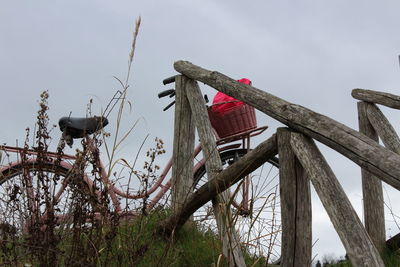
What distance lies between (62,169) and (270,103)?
3.28m

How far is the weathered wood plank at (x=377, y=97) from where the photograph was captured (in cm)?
601

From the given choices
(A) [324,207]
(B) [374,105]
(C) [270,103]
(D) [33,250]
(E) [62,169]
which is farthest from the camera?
(E) [62,169]

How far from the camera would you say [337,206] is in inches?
135

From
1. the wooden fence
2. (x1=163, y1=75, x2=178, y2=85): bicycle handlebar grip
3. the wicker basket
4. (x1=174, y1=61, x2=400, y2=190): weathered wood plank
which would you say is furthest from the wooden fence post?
(x1=174, y1=61, x2=400, y2=190): weathered wood plank

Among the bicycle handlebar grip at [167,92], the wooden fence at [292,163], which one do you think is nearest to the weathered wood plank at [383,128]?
the wooden fence at [292,163]

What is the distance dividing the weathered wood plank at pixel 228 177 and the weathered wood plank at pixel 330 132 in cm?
25

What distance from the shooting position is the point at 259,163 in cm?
445

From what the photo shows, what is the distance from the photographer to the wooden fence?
3.31 m

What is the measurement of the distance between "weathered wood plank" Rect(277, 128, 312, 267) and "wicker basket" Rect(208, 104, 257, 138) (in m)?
2.60

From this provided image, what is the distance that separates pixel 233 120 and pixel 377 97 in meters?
1.41

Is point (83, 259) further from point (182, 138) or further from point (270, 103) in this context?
point (182, 138)

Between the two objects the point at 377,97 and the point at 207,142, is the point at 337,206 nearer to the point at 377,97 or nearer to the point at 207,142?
the point at 207,142

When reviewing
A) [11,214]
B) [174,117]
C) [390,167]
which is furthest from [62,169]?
[390,167]

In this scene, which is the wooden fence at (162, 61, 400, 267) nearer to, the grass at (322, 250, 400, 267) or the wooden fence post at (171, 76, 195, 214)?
the wooden fence post at (171, 76, 195, 214)
